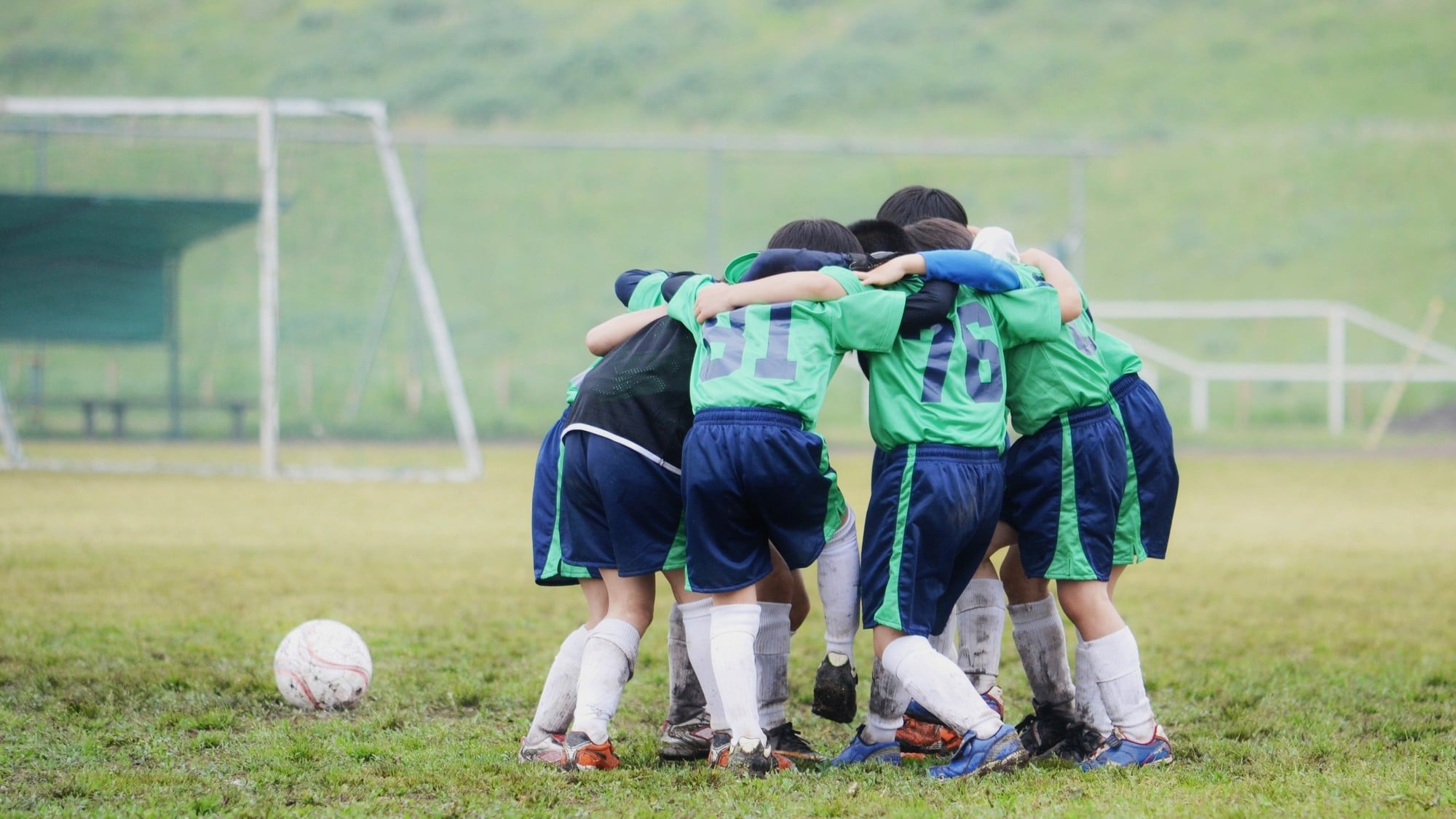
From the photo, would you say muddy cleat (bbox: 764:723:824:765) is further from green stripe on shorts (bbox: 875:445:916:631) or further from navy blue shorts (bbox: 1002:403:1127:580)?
navy blue shorts (bbox: 1002:403:1127:580)

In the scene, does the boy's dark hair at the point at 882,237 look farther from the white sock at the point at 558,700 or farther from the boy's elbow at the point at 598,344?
the white sock at the point at 558,700

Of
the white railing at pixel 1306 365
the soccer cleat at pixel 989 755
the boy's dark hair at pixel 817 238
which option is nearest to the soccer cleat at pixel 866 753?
the soccer cleat at pixel 989 755

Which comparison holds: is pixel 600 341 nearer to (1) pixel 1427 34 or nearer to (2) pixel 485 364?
(2) pixel 485 364

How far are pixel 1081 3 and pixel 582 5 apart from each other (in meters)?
14.3

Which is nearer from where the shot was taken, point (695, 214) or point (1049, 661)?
point (1049, 661)

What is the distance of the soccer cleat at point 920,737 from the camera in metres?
A: 3.79

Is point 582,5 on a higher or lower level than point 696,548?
higher

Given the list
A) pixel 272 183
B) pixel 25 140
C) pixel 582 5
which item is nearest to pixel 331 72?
pixel 582 5

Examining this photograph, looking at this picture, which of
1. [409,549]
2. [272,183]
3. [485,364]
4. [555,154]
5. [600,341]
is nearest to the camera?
[600,341]

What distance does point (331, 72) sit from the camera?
36.1m

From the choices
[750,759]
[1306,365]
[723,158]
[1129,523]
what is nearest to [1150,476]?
[1129,523]

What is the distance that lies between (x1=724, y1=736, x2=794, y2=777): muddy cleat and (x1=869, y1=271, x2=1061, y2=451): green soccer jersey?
0.80 meters

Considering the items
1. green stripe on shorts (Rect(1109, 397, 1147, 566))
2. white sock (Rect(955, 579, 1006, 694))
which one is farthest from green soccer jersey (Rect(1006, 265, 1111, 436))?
white sock (Rect(955, 579, 1006, 694))

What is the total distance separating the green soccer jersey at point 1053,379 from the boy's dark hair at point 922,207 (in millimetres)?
397
